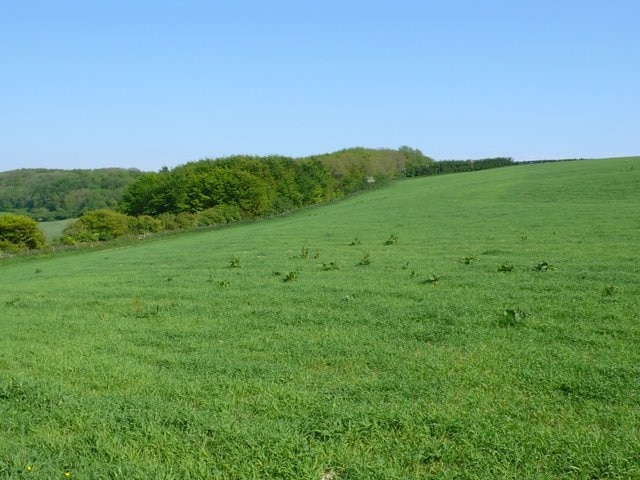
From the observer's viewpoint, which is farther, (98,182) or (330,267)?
(98,182)

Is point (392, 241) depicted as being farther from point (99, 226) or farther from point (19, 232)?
point (19, 232)

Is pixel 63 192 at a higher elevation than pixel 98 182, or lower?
lower

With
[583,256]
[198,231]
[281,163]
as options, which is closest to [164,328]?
[583,256]

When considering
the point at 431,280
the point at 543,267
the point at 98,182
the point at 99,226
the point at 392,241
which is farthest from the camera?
the point at 98,182

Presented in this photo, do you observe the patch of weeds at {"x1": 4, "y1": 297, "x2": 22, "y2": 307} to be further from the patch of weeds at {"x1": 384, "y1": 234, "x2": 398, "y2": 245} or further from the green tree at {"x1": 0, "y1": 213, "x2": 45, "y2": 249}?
the green tree at {"x1": 0, "y1": 213, "x2": 45, "y2": 249}

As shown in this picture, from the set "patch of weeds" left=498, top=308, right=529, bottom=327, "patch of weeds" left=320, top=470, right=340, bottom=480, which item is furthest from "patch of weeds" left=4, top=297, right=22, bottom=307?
"patch of weeds" left=320, top=470, right=340, bottom=480

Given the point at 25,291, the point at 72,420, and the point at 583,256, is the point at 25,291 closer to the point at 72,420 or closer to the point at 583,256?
the point at 72,420

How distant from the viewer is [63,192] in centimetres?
13588

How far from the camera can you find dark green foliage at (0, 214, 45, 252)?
81925 mm

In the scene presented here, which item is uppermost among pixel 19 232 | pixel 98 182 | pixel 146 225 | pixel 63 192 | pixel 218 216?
pixel 98 182

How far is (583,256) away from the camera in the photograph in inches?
696

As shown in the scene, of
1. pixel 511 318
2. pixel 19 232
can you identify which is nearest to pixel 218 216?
pixel 19 232

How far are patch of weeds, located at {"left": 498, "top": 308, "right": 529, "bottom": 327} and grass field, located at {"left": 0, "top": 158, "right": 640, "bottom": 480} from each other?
5 cm

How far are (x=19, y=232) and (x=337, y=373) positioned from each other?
84.7 m
